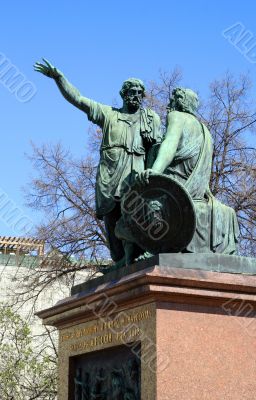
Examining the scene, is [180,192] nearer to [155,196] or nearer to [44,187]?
[155,196]

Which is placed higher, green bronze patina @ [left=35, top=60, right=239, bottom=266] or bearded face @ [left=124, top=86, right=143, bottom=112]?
bearded face @ [left=124, top=86, right=143, bottom=112]

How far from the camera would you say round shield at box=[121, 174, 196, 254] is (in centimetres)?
821

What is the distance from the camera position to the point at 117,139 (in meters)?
9.56

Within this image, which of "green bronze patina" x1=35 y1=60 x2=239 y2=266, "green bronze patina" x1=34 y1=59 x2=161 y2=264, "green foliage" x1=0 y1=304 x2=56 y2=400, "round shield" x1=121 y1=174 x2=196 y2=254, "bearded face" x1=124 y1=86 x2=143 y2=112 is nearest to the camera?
"round shield" x1=121 y1=174 x2=196 y2=254

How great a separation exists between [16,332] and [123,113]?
16.0m

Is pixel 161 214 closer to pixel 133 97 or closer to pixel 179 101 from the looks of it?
pixel 179 101

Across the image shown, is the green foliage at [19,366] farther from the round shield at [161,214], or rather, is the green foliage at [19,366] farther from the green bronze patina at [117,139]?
the round shield at [161,214]

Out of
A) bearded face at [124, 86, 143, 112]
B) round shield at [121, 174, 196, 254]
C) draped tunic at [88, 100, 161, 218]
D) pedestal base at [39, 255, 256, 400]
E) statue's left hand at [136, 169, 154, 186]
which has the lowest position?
pedestal base at [39, 255, 256, 400]

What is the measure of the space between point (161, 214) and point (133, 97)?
76.2 inches

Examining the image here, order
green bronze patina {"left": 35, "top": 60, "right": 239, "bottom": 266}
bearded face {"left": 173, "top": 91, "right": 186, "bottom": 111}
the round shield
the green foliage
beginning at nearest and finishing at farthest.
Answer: the round shield < green bronze patina {"left": 35, "top": 60, "right": 239, "bottom": 266} < bearded face {"left": 173, "top": 91, "right": 186, "bottom": 111} < the green foliage

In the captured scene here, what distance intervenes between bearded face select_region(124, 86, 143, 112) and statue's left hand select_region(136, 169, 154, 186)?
1.61 meters

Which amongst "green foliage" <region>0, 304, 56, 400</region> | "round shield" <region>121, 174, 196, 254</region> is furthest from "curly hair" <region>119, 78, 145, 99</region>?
"green foliage" <region>0, 304, 56, 400</region>

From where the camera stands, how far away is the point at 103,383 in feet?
28.1

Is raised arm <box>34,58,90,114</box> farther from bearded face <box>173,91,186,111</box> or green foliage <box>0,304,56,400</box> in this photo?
green foliage <box>0,304,56,400</box>
